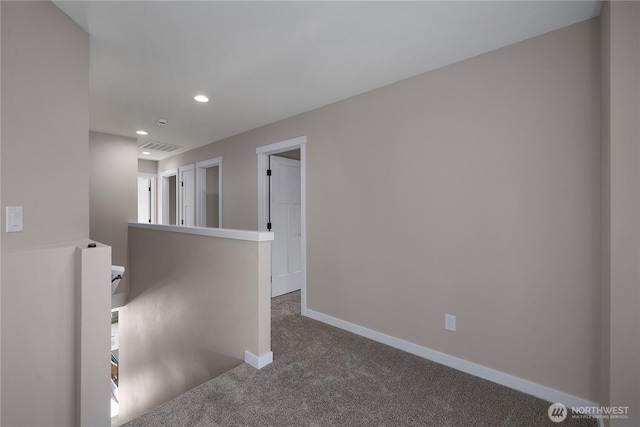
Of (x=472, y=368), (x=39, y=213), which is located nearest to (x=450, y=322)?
(x=472, y=368)

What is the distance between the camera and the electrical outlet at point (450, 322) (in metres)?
2.28

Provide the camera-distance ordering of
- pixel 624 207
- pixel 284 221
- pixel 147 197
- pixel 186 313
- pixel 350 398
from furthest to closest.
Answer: pixel 147 197 → pixel 284 221 → pixel 186 313 → pixel 350 398 → pixel 624 207

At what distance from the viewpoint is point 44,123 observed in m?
1.65

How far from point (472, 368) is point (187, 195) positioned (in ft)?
16.9

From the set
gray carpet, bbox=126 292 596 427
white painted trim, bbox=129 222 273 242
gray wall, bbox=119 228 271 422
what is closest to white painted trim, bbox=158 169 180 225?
gray wall, bbox=119 228 271 422

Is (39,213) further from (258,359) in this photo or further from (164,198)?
(164,198)

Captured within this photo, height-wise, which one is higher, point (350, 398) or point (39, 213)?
point (39, 213)

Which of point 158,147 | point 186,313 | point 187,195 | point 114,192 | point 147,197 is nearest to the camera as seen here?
point 186,313

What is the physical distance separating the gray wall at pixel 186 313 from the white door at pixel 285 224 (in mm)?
1272

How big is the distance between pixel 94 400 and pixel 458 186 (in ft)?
8.69

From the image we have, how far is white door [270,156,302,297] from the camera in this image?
4.17 metres

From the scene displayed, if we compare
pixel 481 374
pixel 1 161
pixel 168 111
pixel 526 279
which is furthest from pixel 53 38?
pixel 481 374

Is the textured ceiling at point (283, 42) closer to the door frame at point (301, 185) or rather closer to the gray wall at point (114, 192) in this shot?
the door frame at point (301, 185)

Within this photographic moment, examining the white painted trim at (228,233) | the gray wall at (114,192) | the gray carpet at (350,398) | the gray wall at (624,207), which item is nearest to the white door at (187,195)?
the gray wall at (114,192)
